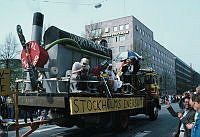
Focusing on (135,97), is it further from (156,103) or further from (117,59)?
(156,103)

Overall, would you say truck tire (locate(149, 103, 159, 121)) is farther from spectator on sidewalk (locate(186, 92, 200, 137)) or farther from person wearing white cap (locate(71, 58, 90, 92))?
spectator on sidewalk (locate(186, 92, 200, 137))

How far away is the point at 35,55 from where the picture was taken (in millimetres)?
6344

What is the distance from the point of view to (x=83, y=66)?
6359 millimetres

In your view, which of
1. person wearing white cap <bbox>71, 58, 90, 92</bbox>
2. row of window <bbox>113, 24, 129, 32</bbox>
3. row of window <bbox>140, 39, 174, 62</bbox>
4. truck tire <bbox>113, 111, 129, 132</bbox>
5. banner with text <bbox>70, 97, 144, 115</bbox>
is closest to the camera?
banner with text <bbox>70, 97, 144, 115</bbox>

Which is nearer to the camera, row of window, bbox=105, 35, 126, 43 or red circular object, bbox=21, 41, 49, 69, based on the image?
red circular object, bbox=21, 41, 49, 69

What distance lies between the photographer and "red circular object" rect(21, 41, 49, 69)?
6312 mm

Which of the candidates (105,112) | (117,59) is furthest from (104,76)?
(117,59)

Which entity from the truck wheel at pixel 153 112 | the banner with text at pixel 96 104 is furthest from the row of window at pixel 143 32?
the banner with text at pixel 96 104

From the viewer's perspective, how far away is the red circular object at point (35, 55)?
631 centimetres

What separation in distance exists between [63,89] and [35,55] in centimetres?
130

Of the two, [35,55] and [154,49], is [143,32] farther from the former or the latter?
[35,55]

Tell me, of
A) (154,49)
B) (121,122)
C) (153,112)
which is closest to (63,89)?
(121,122)

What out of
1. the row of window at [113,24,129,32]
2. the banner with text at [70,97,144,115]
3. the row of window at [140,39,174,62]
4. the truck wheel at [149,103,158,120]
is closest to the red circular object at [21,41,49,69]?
the banner with text at [70,97,144,115]

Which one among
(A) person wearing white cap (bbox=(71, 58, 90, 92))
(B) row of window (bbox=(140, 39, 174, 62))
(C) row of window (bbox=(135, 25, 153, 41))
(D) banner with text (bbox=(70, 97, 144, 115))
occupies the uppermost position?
(C) row of window (bbox=(135, 25, 153, 41))
